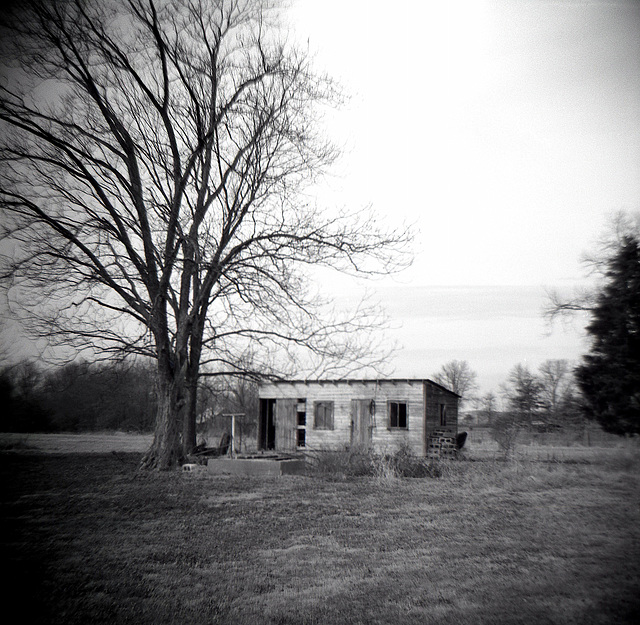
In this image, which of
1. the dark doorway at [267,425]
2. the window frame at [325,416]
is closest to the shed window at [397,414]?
→ the window frame at [325,416]

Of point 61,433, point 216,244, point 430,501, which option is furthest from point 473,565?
point 61,433

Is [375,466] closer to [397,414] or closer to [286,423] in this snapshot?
[397,414]

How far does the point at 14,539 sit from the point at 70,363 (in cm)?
846

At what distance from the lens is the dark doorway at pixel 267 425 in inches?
1020

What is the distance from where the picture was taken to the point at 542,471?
13008mm

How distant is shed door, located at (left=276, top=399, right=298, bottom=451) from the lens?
2506 centimetres

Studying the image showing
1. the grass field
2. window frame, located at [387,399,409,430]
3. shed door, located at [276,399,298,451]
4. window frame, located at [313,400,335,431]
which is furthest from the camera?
shed door, located at [276,399,298,451]

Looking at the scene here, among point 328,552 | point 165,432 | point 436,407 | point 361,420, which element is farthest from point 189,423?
point 328,552

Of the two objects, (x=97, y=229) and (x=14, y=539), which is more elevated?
(x=97, y=229)

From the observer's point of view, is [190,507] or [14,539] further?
[190,507]

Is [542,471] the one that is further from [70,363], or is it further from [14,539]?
[70,363]

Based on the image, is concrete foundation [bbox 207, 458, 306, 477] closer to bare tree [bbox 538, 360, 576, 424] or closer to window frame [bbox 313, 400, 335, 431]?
bare tree [bbox 538, 360, 576, 424]

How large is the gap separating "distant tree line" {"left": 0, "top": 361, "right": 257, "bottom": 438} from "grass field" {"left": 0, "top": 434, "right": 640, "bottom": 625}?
448 centimetres

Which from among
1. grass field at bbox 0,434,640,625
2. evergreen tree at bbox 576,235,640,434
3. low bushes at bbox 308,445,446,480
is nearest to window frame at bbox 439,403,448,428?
low bushes at bbox 308,445,446,480
